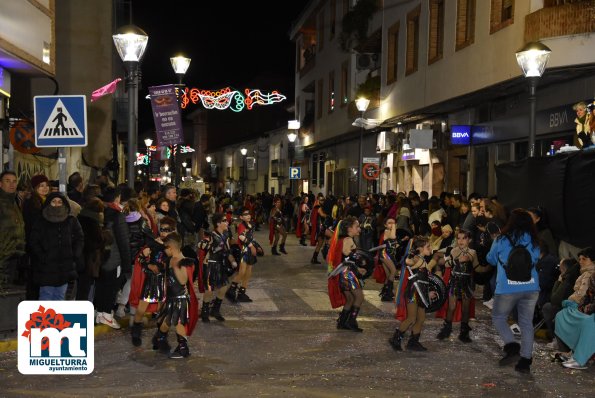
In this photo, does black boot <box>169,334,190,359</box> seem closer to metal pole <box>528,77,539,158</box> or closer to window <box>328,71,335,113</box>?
metal pole <box>528,77,539,158</box>

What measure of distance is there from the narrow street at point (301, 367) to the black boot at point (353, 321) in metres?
0.17

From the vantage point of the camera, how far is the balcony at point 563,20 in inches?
595

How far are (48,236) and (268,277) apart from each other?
818 cm

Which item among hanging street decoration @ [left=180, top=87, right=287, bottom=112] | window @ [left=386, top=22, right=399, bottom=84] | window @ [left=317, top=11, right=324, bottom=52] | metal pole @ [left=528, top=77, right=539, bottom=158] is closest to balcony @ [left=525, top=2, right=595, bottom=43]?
metal pole @ [left=528, top=77, right=539, bottom=158]

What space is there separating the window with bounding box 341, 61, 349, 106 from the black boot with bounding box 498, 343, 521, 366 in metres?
27.4

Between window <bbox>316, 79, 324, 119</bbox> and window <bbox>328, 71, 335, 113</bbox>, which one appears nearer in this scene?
window <bbox>328, 71, 335, 113</bbox>

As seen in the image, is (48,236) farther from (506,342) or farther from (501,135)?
(501,135)

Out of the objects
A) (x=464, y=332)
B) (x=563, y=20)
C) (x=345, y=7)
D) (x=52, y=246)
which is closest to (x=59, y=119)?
(x=52, y=246)

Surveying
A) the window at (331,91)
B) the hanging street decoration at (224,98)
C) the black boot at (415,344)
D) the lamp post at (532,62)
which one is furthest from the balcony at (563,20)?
the window at (331,91)

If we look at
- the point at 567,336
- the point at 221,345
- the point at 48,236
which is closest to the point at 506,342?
the point at 567,336

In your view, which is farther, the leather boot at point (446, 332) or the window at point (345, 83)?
the window at point (345, 83)

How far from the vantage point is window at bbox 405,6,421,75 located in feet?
84.5

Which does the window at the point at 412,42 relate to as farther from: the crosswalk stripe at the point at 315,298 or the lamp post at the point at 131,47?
the lamp post at the point at 131,47

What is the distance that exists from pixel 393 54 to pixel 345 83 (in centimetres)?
785
